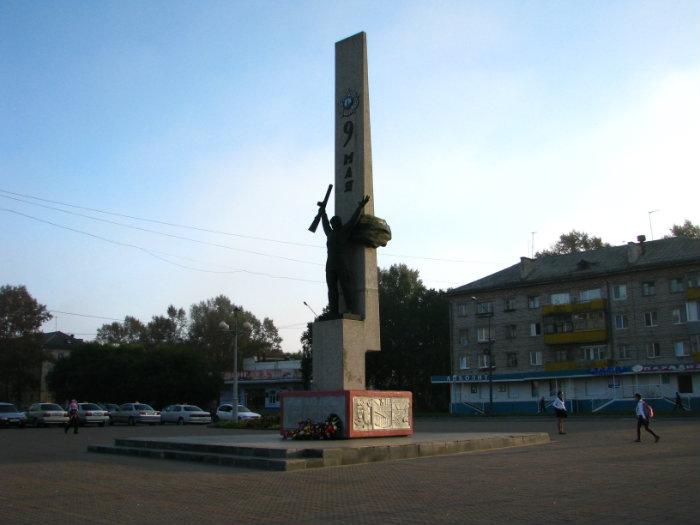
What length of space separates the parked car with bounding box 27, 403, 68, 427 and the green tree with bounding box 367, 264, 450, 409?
33738mm

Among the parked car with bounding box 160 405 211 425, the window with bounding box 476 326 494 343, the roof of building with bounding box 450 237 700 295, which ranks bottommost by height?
the parked car with bounding box 160 405 211 425

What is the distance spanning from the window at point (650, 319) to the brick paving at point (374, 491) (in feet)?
136

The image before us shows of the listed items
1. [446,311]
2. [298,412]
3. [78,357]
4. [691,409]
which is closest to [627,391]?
[691,409]

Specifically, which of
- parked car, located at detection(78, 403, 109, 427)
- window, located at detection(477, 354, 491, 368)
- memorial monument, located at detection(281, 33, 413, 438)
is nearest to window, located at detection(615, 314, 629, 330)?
window, located at detection(477, 354, 491, 368)

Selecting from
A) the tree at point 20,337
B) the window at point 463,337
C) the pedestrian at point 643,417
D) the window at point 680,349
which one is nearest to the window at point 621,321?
the window at point 680,349

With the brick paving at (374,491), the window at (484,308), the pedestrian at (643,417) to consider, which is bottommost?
the brick paving at (374,491)

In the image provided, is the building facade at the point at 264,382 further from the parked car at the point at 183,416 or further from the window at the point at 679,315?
the window at the point at 679,315

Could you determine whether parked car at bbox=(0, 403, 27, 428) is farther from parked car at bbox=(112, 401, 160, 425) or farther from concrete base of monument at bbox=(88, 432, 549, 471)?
concrete base of monument at bbox=(88, 432, 549, 471)

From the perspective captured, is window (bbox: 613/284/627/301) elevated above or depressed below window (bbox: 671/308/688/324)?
above

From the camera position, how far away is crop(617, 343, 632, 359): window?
54106 millimetres

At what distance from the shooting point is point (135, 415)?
44.4m

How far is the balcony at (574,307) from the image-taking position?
2192 inches

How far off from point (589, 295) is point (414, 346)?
64.4 feet

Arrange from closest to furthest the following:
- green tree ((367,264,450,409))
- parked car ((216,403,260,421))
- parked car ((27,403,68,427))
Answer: parked car ((27,403,68,427)) → parked car ((216,403,260,421)) → green tree ((367,264,450,409))
